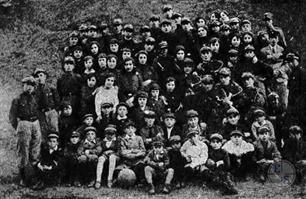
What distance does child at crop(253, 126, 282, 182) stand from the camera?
813 centimetres

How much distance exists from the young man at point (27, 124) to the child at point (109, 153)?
1038 mm

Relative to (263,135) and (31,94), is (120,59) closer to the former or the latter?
(31,94)

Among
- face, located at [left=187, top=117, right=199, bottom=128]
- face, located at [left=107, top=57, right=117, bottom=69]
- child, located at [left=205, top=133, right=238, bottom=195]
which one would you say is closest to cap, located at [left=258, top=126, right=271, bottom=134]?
child, located at [left=205, top=133, right=238, bottom=195]

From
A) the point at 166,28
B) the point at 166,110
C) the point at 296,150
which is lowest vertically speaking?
the point at 296,150

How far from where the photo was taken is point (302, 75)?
9617 millimetres

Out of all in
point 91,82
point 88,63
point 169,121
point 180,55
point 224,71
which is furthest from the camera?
point 180,55

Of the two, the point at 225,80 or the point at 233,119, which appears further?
the point at 225,80

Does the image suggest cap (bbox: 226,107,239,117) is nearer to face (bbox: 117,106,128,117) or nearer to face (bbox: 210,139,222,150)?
face (bbox: 210,139,222,150)

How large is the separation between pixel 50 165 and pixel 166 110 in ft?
7.23

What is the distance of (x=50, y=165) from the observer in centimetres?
809

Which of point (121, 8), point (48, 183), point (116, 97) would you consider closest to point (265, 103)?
point (116, 97)

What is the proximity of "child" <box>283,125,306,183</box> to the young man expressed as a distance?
3983 mm

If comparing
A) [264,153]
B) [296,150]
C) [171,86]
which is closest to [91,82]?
[171,86]

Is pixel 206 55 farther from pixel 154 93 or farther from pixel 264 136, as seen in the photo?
pixel 264 136
